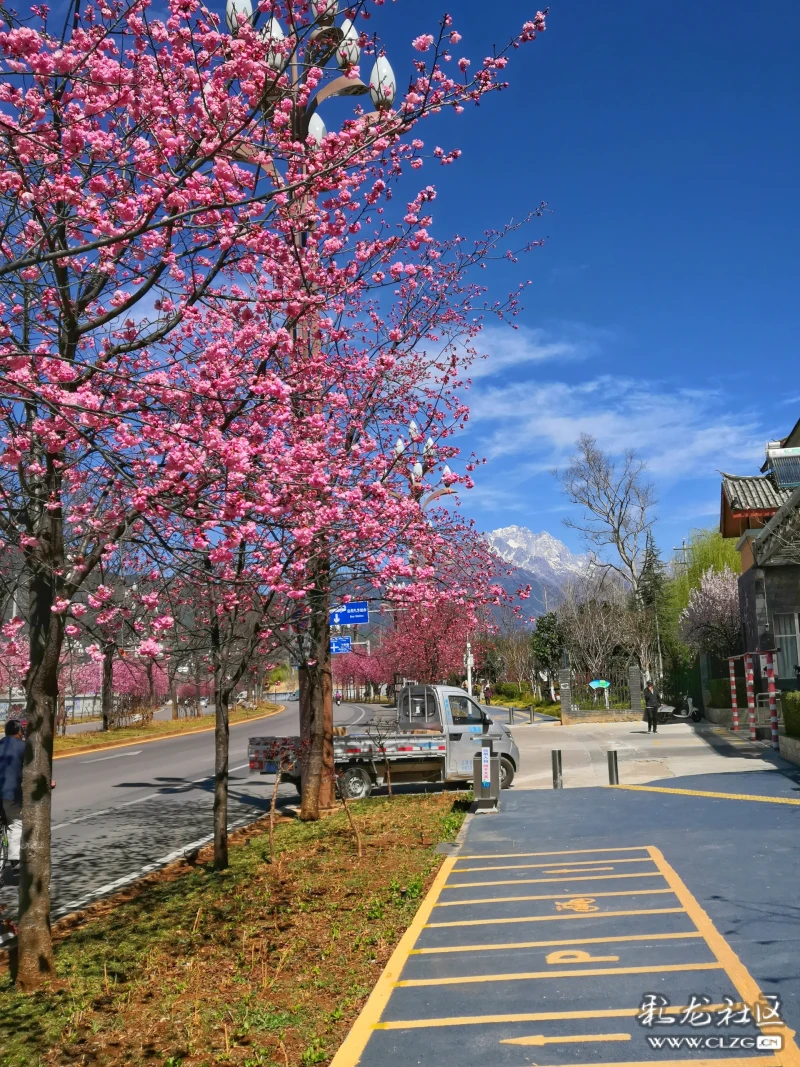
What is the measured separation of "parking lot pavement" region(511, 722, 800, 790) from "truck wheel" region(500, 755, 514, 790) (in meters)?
0.30

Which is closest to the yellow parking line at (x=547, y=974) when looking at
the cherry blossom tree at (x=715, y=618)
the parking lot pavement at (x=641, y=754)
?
the parking lot pavement at (x=641, y=754)

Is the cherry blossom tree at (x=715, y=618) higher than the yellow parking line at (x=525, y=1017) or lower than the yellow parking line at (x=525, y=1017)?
higher

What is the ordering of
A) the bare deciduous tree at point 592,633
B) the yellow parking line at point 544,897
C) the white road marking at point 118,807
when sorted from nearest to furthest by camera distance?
the yellow parking line at point 544,897 → the white road marking at point 118,807 → the bare deciduous tree at point 592,633

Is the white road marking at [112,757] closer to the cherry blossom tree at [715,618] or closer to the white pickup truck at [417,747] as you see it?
the white pickup truck at [417,747]

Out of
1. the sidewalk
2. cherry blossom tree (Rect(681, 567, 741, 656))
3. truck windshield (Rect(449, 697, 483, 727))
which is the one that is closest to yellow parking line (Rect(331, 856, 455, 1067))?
the sidewalk

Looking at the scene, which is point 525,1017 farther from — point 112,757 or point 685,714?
point 685,714

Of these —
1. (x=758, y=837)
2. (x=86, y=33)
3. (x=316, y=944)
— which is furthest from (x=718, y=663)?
(x=86, y=33)

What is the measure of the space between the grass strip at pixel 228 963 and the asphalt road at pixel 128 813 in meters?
0.91

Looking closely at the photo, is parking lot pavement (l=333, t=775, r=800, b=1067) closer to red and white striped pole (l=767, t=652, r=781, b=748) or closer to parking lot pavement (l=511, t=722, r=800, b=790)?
parking lot pavement (l=511, t=722, r=800, b=790)

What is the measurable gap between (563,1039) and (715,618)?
41.6m

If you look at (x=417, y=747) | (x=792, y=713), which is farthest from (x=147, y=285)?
(x=792, y=713)

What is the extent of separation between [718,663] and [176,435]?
32.1 m

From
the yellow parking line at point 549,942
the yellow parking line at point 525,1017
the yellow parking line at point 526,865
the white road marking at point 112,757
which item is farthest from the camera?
the white road marking at point 112,757

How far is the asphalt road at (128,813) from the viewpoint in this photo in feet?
36.6
